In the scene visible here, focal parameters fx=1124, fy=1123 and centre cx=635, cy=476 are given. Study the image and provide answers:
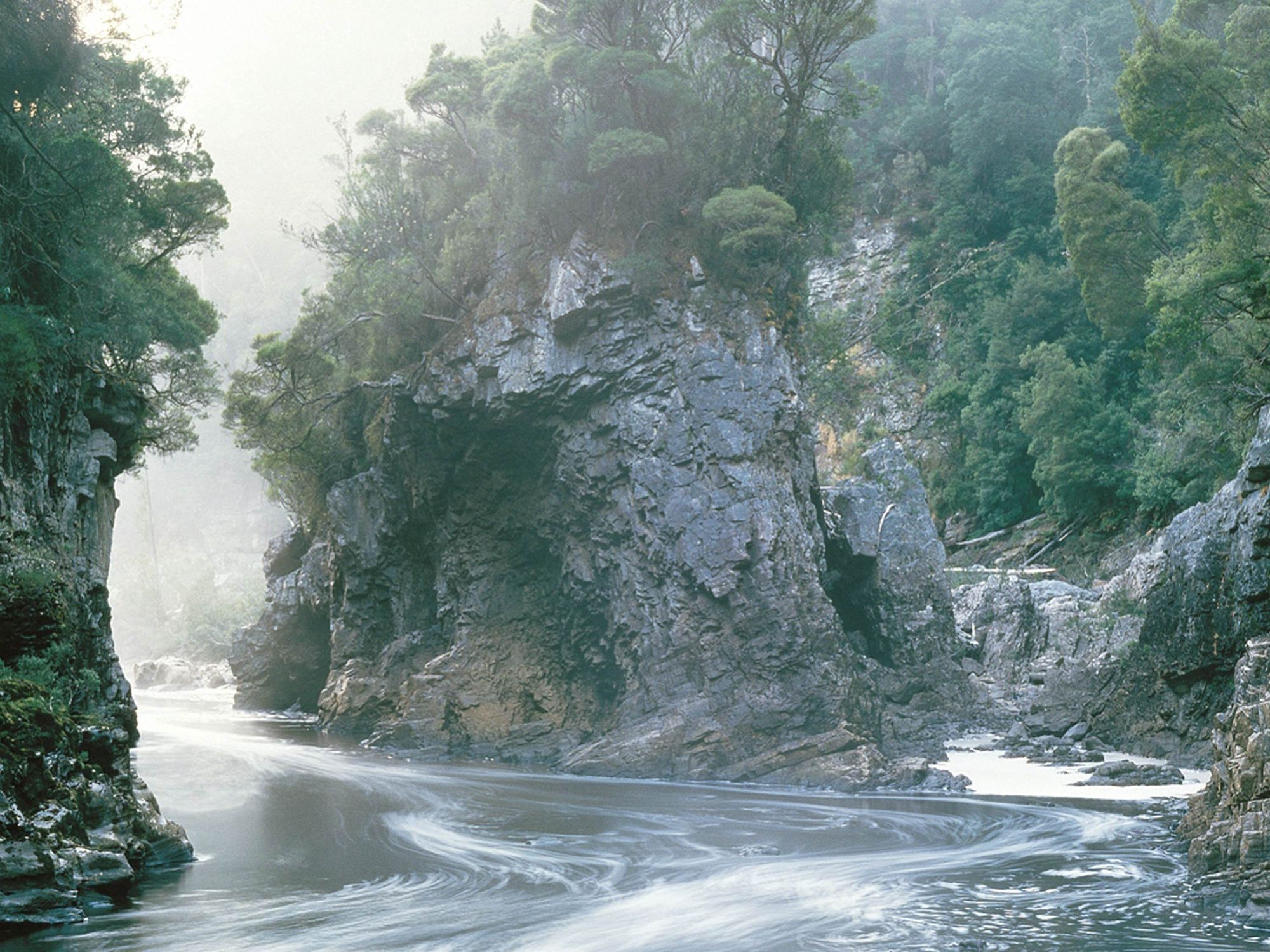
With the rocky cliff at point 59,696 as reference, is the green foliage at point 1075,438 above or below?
above

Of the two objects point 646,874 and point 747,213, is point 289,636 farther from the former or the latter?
point 646,874

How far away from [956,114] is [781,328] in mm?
38958

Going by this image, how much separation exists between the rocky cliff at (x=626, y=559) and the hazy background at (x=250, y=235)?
4916 centimetres

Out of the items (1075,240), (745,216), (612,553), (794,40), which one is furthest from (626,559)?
(1075,240)

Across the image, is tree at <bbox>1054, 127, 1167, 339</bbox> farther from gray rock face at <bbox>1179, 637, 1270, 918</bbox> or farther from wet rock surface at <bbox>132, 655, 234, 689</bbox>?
wet rock surface at <bbox>132, 655, 234, 689</bbox>

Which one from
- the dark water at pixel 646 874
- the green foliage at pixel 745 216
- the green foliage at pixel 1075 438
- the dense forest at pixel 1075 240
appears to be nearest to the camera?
the dark water at pixel 646 874

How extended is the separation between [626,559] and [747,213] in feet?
24.2

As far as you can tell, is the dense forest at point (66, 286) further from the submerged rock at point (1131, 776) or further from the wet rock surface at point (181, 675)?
the wet rock surface at point (181, 675)

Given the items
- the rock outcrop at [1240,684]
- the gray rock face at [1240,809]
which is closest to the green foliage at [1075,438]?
the rock outcrop at [1240,684]

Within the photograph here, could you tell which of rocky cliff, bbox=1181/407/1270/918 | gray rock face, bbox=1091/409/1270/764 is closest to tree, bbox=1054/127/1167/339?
gray rock face, bbox=1091/409/1270/764

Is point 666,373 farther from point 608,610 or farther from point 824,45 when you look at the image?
point 824,45

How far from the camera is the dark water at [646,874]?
10273 millimetres

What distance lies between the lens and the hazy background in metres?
97.3

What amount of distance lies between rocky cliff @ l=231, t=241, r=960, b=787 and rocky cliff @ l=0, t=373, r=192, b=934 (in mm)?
7459
